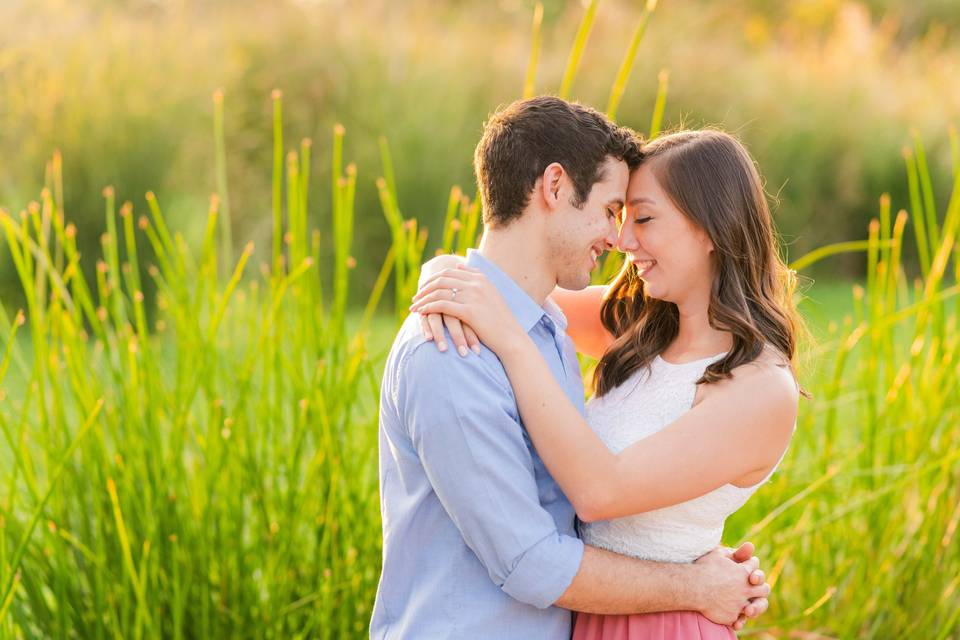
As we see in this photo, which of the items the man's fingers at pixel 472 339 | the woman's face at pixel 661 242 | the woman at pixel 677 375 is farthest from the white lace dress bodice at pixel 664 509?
the man's fingers at pixel 472 339

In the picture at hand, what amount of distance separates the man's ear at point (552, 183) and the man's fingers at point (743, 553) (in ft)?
1.87

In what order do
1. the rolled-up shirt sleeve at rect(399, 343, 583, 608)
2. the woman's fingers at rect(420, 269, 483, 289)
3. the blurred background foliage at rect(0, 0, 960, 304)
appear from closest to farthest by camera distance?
1. the rolled-up shirt sleeve at rect(399, 343, 583, 608)
2. the woman's fingers at rect(420, 269, 483, 289)
3. the blurred background foliage at rect(0, 0, 960, 304)

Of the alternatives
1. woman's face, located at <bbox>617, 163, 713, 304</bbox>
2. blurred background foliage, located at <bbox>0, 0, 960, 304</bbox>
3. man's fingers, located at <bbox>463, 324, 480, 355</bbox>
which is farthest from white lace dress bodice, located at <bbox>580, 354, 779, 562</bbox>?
blurred background foliage, located at <bbox>0, 0, 960, 304</bbox>

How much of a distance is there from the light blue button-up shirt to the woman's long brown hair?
259mm

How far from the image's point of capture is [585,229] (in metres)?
1.51

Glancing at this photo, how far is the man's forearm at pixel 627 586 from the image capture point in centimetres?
141

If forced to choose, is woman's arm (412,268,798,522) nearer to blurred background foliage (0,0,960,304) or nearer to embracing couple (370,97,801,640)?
embracing couple (370,97,801,640)

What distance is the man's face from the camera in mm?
1507

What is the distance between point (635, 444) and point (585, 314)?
→ 523mm

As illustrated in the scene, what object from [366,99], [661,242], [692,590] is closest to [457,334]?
[661,242]

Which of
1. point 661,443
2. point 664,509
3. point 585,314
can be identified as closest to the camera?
point 661,443

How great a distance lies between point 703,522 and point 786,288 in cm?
45

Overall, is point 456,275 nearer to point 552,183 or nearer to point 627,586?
point 552,183

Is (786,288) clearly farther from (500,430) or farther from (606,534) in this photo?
(500,430)
